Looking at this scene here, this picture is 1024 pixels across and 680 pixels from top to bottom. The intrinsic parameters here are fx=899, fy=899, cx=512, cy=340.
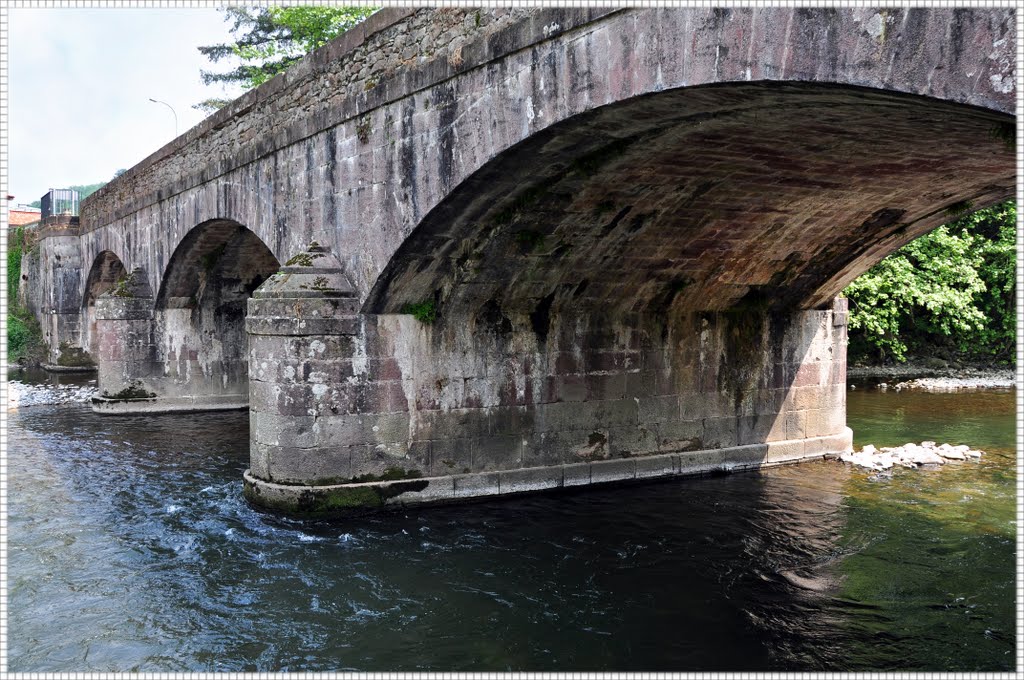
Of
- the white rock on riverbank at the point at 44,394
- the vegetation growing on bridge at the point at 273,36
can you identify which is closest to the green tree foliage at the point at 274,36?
the vegetation growing on bridge at the point at 273,36

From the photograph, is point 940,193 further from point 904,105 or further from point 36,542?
point 36,542

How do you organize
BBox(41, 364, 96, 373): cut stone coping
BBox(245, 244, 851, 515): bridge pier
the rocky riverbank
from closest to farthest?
BBox(245, 244, 851, 515): bridge pier, the rocky riverbank, BBox(41, 364, 96, 373): cut stone coping

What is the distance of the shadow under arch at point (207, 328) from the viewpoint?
636 inches

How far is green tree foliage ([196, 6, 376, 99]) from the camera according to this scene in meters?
23.3

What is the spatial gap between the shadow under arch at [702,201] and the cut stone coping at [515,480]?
1.74m

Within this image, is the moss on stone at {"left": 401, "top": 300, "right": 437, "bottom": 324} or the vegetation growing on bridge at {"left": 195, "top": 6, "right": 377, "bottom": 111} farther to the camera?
the vegetation growing on bridge at {"left": 195, "top": 6, "right": 377, "bottom": 111}

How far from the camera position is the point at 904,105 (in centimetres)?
493

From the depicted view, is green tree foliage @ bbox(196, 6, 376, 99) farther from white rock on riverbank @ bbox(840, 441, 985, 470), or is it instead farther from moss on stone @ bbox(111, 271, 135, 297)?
white rock on riverbank @ bbox(840, 441, 985, 470)

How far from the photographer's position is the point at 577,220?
8477 millimetres

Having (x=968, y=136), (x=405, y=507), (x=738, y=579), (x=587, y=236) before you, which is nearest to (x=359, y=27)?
(x=587, y=236)

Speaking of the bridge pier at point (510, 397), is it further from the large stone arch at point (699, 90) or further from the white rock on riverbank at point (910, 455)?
the large stone arch at point (699, 90)

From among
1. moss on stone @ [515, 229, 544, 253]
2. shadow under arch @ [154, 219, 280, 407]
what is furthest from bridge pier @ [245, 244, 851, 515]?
shadow under arch @ [154, 219, 280, 407]

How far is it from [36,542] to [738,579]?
20.4 feet

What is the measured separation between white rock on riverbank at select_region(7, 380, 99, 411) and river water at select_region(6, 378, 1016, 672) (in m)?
8.37
